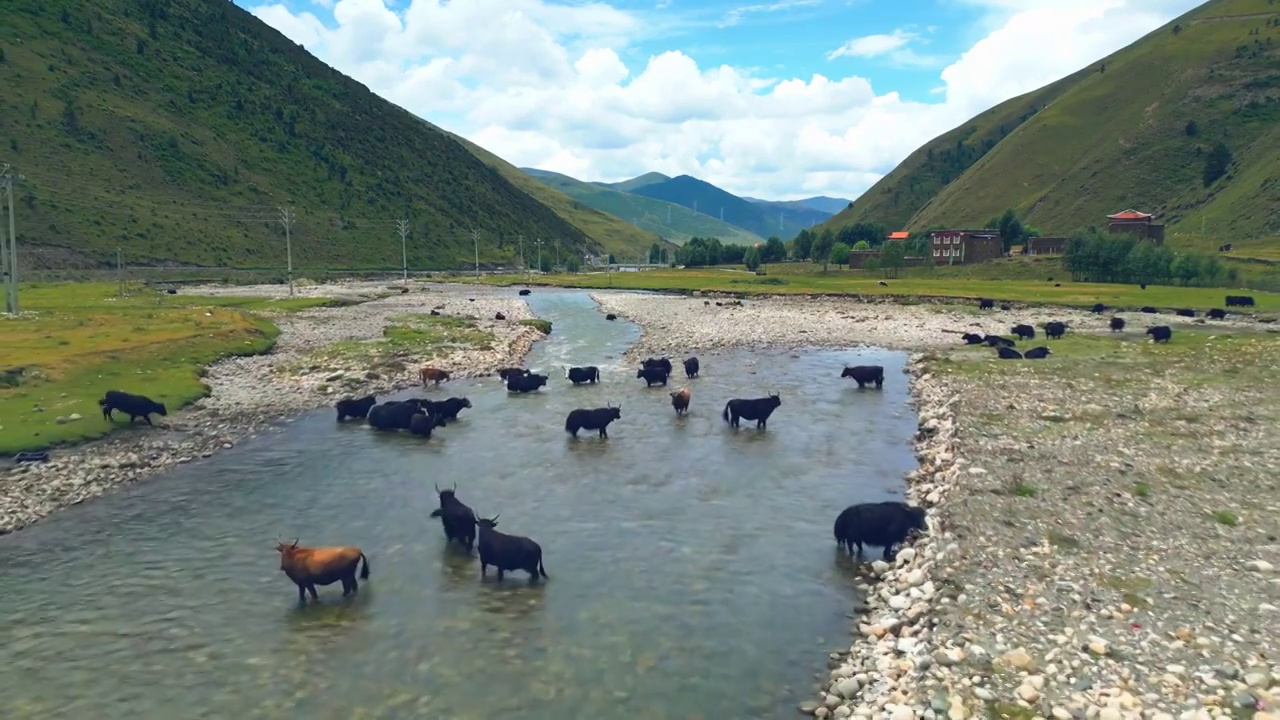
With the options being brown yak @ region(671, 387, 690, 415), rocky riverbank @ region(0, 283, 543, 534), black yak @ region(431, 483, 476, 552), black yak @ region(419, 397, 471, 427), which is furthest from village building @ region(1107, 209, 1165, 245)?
black yak @ region(431, 483, 476, 552)

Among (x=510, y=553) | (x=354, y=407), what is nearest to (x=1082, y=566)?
(x=510, y=553)

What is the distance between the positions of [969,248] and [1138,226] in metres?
26.6

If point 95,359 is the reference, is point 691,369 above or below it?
below

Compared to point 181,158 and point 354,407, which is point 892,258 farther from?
point 181,158

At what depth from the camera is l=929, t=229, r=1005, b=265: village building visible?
448 ft

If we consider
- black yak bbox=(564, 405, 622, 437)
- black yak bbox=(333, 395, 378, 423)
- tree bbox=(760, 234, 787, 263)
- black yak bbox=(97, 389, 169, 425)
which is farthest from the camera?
tree bbox=(760, 234, 787, 263)

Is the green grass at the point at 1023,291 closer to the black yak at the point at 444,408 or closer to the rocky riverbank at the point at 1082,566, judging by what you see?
the rocky riverbank at the point at 1082,566

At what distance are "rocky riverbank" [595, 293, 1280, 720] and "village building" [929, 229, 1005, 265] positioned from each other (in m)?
114

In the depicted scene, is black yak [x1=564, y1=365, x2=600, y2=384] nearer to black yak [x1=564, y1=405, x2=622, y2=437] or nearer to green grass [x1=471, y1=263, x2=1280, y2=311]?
black yak [x1=564, y1=405, x2=622, y2=437]

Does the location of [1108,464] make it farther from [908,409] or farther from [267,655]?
[267,655]

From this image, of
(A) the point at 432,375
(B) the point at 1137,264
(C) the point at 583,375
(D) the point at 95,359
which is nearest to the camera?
(D) the point at 95,359

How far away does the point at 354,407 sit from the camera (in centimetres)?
2703

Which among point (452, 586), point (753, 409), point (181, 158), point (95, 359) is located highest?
point (181, 158)

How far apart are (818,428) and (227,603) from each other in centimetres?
1820
